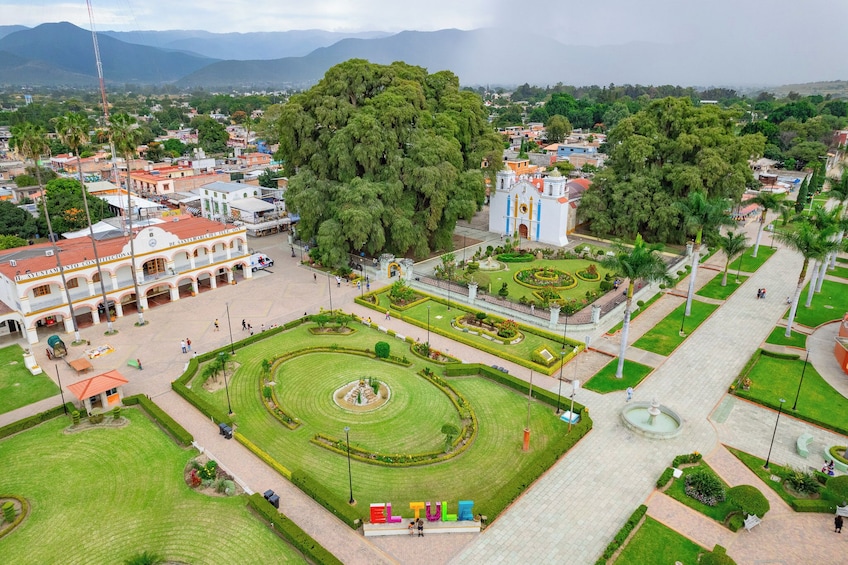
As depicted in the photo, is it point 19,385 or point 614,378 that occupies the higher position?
point 614,378

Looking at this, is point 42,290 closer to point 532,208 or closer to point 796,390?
point 532,208

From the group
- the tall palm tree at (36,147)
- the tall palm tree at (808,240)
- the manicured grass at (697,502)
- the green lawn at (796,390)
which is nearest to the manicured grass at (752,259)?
the tall palm tree at (808,240)

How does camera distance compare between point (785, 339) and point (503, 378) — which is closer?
point (503, 378)

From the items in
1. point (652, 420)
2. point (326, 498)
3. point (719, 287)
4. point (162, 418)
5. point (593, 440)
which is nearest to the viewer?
point (326, 498)

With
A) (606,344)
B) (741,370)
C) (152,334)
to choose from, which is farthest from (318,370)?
(741,370)

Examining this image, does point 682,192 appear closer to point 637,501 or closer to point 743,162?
point 743,162

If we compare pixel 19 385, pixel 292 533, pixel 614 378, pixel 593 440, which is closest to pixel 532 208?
pixel 614 378
